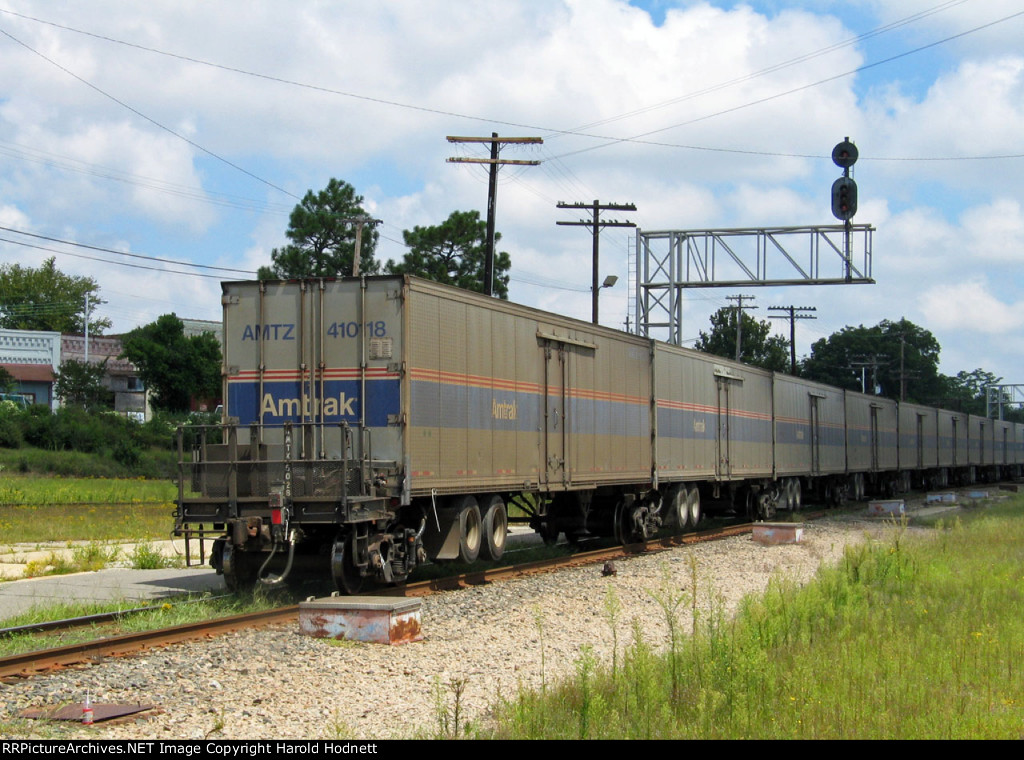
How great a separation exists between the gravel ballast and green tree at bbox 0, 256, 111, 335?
87366 mm

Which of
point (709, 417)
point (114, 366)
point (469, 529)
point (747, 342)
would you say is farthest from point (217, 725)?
point (747, 342)

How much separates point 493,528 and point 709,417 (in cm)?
1047

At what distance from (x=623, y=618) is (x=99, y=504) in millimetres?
21820

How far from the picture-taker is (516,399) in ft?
53.3

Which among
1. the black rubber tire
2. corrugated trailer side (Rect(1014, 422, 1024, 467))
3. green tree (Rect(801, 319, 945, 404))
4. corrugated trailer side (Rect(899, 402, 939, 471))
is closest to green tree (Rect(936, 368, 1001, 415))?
green tree (Rect(801, 319, 945, 404))

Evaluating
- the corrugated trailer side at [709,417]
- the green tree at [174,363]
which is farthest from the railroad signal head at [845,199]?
the green tree at [174,363]

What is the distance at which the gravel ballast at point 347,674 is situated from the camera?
7.15 metres

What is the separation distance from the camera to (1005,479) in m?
72.5

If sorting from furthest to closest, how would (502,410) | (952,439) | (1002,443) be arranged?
(1002,443), (952,439), (502,410)

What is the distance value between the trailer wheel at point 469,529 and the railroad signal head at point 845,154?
1292 cm

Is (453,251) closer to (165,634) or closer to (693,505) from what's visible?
(693,505)

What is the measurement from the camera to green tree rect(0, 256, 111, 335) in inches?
3593

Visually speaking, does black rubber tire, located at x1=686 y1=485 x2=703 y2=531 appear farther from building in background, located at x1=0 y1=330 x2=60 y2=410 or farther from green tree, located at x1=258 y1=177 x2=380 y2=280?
building in background, located at x1=0 y1=330 x2=60 y2=410
